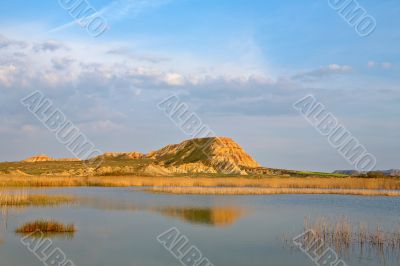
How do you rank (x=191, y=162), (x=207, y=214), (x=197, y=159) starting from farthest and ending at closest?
(x=197, y=159)
(x=191, y=162)
(x=207, y=214)

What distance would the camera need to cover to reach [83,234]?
16922 mm

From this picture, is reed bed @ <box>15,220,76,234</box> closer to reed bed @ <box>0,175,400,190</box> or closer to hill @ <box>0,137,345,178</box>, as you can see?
reed bed @ <box>0,175,400,190</box>

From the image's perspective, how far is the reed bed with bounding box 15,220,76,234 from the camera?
16.9 m

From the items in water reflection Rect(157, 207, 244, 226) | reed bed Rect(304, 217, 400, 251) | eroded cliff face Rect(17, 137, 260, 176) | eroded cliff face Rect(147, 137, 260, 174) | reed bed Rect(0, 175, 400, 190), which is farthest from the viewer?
eroded cliff face Rect(147, 137, 260, 174)

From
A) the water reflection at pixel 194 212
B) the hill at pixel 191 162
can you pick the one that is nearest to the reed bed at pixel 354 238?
the water reflection at pixel 194 212

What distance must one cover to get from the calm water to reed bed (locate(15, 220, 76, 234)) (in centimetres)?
37

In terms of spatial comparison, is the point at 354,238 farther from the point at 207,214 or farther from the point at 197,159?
the point at 197,159

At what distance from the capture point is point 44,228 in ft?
56.5

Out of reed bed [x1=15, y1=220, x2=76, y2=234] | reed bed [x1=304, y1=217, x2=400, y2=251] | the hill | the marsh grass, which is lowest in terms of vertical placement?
reed bed [x1=15, y1=220, x2=76, y2=234]

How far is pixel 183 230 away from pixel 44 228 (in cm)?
512

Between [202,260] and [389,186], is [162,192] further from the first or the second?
[202,260]

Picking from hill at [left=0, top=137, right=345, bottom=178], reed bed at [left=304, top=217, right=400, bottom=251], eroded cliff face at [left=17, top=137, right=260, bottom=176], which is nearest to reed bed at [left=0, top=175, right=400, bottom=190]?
reed bed at [left=304, top=217, right=400, bottom=251]

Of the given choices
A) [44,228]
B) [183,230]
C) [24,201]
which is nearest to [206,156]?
[24,201]

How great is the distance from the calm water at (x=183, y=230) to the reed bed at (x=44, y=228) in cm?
37
